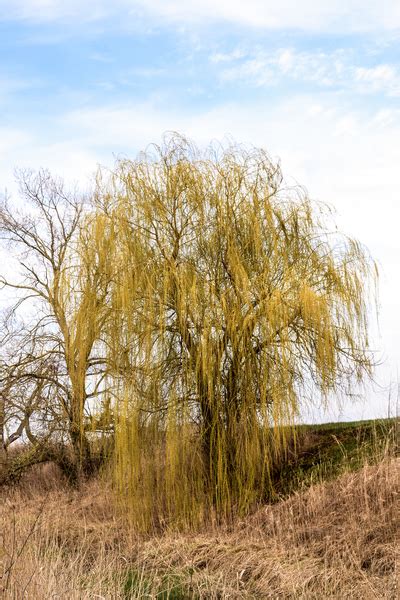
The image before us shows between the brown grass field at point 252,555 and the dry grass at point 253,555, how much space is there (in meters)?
0.01

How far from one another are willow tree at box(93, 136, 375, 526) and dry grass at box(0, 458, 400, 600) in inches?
32.1

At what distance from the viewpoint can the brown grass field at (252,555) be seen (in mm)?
5953

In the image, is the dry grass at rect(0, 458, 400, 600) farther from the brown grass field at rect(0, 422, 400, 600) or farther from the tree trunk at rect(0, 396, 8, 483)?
the tree trunk at rect(0, 396, 8, 483)

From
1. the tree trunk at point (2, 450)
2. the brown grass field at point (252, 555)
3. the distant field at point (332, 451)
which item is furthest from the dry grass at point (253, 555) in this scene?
the tree trunk at point (2, 450)

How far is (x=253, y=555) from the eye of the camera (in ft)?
24.6

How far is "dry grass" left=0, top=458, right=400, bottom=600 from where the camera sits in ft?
19.6

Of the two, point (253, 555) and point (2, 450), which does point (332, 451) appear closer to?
point (253, 555)

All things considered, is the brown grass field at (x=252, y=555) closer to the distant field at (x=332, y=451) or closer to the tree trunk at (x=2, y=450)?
the distant field at (x=332, y=451)

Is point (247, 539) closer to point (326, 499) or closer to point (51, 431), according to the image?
point (326, 499)

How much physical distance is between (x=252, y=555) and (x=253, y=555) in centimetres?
1

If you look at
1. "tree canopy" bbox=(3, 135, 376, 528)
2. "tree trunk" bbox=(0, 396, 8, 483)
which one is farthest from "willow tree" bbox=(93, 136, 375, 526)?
"tree trunk" bbox=(0, 396, 8, 483)

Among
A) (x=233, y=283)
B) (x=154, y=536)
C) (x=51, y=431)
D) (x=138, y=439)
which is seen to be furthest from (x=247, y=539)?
(x=51, y=431)

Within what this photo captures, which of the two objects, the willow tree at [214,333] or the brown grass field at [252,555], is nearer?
the brown grass field at [252,555]

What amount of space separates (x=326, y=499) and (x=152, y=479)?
2.54 meters
